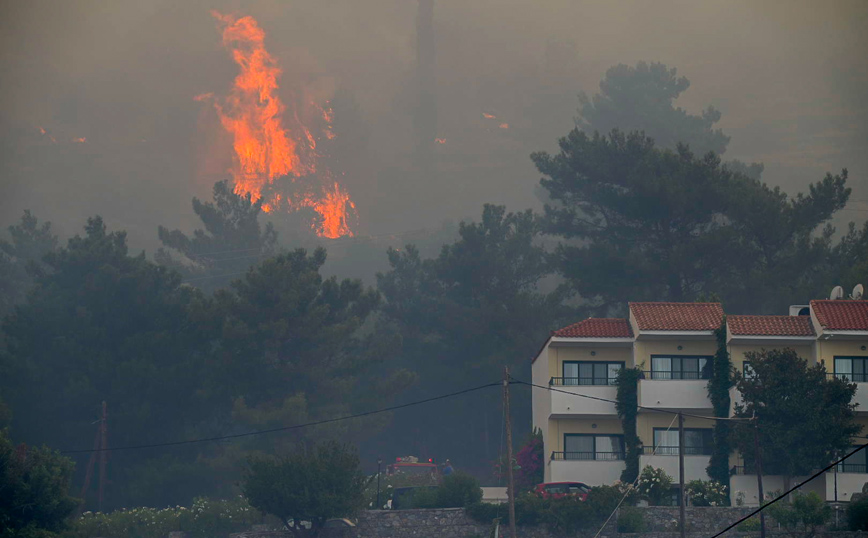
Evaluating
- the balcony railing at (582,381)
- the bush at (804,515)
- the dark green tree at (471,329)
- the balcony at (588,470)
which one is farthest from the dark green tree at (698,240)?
the bush at (804,515)

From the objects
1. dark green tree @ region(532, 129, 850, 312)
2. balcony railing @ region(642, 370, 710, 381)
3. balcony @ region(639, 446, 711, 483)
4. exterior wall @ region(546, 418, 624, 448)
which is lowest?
balcony @ region(639, 446, 711, 483)

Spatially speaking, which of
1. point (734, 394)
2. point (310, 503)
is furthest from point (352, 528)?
point (734, 394)

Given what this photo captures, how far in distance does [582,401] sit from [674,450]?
5.53 meters

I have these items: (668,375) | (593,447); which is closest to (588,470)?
(593,447)

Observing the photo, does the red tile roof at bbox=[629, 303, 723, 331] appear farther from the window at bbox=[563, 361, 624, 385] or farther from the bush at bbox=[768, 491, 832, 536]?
the bush at bbox=[768, 491, 832, 536]

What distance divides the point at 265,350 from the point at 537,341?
2114 centimetres

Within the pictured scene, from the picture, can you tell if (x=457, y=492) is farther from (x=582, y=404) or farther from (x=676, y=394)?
(x=676, y=394)

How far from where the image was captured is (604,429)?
62062 mm

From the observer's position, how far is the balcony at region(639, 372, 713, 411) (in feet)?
193

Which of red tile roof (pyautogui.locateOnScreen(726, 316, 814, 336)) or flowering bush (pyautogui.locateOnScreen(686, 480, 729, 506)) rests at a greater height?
red tile roof (pyautogui.locateOnScreen(726, 316, 814, 336))

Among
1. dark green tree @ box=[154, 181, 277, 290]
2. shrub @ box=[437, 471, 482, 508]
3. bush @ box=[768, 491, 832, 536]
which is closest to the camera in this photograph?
bush @ box=[768, 491, 832, 536]

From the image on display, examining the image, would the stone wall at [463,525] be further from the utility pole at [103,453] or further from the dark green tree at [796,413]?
the utility pole at [103,453]

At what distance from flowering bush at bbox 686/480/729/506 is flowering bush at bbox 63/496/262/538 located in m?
21.5

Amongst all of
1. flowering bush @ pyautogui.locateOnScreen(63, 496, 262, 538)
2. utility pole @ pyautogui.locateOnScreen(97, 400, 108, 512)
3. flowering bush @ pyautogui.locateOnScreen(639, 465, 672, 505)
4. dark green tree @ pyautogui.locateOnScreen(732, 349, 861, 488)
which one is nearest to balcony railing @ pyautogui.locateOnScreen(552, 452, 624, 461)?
flowering bush @ pyautogui.locateOnScreen(639, 465, 672, 505)
